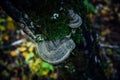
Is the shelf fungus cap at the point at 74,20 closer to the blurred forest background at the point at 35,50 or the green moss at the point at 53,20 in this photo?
the green moss at the point at 53,20

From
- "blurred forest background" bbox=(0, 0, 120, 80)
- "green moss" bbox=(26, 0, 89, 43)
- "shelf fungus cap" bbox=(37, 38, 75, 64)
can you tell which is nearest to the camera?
"green moss" bbox=(26, 0, 89, 43)

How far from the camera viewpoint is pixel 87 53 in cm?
263

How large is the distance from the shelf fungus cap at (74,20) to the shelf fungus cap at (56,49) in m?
0.17

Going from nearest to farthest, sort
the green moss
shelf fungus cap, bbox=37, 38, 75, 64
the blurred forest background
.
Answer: the green moss < shelf fungus cap, bbox=37, 38, 75, 64 < the blurred forest background

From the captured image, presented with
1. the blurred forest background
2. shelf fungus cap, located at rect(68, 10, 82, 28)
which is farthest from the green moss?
the blurred forest background

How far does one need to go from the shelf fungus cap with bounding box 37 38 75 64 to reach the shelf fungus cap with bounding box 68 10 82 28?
168 mm

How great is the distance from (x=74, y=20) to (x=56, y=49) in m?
0.37

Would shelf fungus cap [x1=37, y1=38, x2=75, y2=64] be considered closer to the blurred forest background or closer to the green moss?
the green moss

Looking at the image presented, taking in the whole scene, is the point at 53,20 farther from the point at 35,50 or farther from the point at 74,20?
the point at 35,50

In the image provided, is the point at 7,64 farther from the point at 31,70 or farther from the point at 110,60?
the point at 110,60

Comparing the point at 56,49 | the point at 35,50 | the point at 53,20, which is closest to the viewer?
the point at 53,20

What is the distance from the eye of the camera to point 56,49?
221 centimetres

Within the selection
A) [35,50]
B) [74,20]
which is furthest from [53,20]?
[35,50]

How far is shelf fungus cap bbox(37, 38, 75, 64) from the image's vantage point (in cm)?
218
